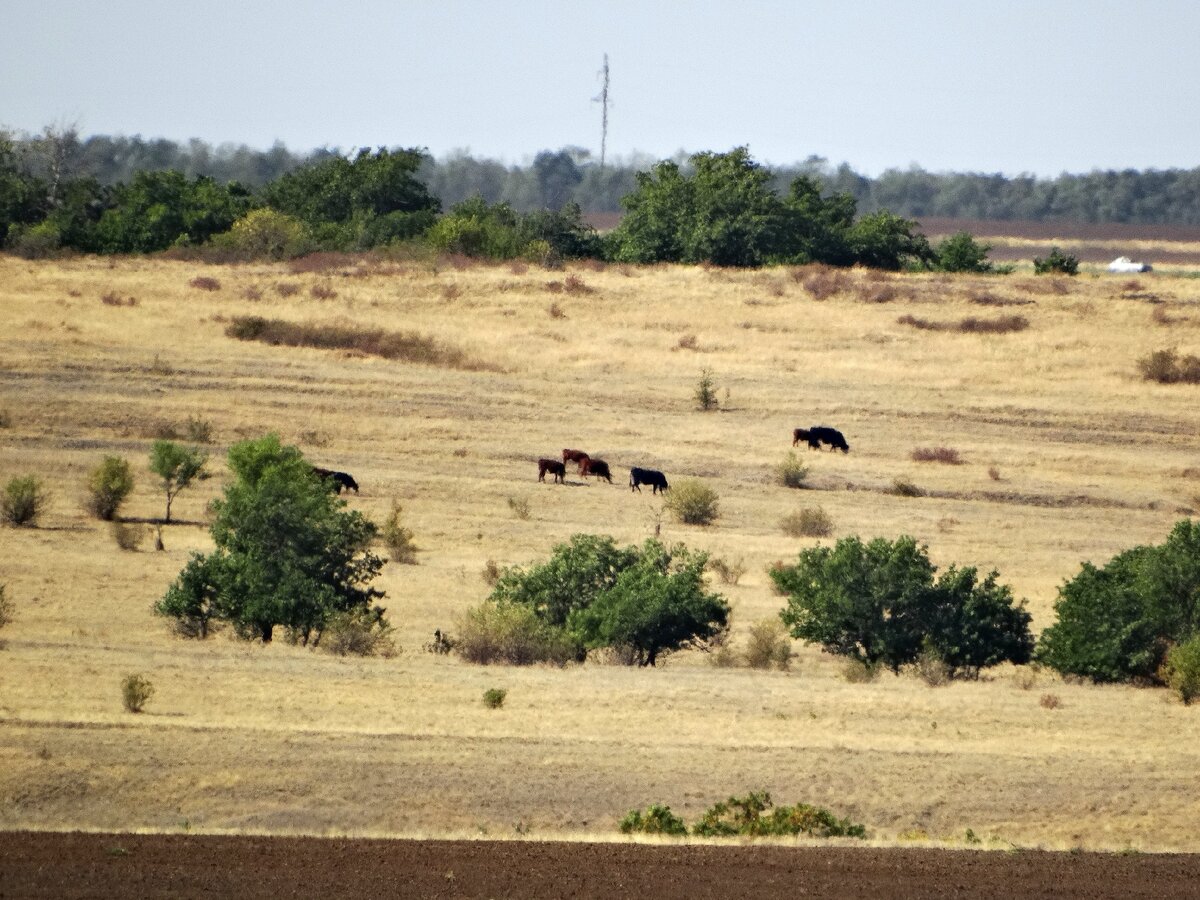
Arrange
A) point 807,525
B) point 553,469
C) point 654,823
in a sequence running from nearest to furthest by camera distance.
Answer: point 654,823, point 807,525, point 553,469

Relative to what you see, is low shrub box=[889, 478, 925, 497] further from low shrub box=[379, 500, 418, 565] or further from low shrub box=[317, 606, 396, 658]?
low shrub box=[317, 606, 396, 658]

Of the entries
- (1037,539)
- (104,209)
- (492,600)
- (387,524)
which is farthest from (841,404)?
(104,209)

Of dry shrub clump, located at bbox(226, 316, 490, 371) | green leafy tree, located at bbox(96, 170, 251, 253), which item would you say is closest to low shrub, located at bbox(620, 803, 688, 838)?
dry shrub clump, located at bbox(226, 316, 490, 371)

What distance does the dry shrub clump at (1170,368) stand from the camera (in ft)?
151

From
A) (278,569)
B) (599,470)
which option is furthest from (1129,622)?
(599,470)

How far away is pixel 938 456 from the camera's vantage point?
37844mm

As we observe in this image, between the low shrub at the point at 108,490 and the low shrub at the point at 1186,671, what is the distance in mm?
17342

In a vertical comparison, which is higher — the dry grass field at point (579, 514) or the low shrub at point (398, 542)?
the dry grass field at point (579, 514)

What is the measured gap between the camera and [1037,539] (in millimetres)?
31328

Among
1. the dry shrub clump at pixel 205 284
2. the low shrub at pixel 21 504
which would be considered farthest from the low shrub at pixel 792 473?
the dry shrub clump at pixel 205 284

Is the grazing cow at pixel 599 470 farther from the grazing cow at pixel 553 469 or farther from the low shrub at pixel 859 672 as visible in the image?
the low shrub at pixel 859 672

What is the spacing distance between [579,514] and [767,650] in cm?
1050

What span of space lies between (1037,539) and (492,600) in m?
11.7

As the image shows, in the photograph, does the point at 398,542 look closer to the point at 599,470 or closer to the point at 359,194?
the point at 599,470
